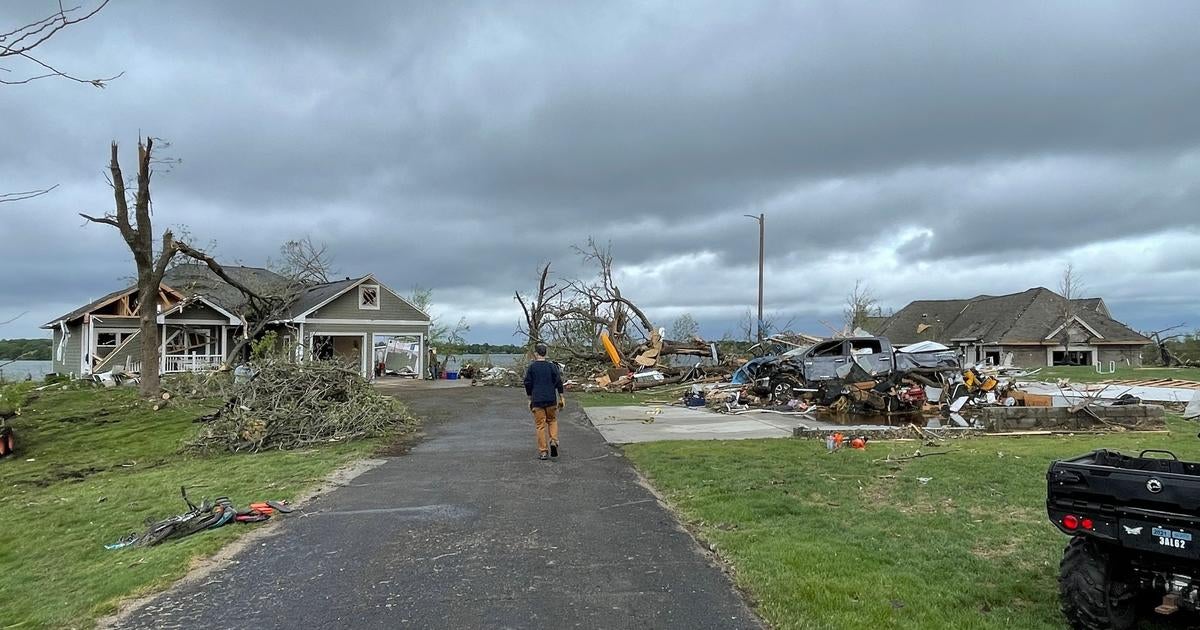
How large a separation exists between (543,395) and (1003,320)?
5211cm

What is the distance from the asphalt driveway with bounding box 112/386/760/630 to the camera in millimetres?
4531

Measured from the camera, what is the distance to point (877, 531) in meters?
6.34

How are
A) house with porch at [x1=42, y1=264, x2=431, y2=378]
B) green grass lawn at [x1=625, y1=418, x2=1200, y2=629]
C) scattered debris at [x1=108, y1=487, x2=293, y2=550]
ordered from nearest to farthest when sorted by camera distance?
green grass lawn at [x1=625, y1=418, x2=1200, y2=629] < scattered debris at [x1=108, y1=487, x2=293, y2=550] < house with porch at [x1=42, y1=264, x2=431, y2=378]

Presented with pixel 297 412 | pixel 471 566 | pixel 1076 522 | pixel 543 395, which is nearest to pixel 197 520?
pixel 471 566

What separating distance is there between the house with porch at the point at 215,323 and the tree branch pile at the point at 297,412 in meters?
12.5

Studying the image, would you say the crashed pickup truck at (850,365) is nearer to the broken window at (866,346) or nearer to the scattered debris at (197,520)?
the broken window at (866,346)

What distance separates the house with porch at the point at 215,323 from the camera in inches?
1220

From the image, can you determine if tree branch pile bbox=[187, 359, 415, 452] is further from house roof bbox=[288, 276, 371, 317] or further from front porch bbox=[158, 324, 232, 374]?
house roof bbox=[288, 276, 371, 317]

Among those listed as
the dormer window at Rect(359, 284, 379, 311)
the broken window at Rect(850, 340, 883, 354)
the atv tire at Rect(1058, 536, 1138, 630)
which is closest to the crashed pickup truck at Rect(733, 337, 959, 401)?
the broken window at Rect(850, 340, 883, 354)

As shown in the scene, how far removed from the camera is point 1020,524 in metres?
6.50

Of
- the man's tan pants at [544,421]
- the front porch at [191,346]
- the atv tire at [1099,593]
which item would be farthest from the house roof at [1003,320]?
the atv tire at [1099,593]

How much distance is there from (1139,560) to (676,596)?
2579 mm

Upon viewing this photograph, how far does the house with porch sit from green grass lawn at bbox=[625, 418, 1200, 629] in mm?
21737

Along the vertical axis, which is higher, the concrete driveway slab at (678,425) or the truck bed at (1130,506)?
the truck bed at (1130,506)
